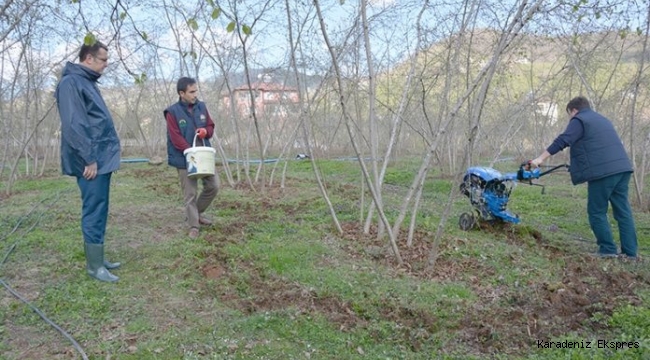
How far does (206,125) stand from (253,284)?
6.65 ft

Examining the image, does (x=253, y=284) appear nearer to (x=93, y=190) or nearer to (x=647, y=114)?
(x=93, y=190)

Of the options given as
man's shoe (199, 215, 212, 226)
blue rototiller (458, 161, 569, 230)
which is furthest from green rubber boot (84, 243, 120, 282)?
blue rototiller (458, 161, 569, 230)

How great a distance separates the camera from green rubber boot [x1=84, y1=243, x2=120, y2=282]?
3.88 metres

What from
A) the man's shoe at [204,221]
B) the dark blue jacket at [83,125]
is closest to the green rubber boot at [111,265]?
the dark blue jacket at [83,125]

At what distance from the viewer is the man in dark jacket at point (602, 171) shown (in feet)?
15.9

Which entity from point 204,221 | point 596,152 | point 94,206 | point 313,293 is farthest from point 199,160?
point 596,152

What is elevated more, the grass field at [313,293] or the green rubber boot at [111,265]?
the green rubber boot at [111,265]

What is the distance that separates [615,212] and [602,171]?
18.0 inches

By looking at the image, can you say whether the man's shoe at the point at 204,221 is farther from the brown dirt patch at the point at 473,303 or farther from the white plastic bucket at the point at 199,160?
the brown dirt patch at the point at 473,303

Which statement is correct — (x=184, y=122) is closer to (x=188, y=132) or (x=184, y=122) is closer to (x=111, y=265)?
(x=188, y=132)

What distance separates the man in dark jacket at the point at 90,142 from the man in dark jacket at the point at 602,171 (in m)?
3.79

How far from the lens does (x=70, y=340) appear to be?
3016 millimetres

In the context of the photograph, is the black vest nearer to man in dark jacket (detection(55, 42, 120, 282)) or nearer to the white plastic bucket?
the white plastic bucket

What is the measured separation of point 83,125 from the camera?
3676 mm
